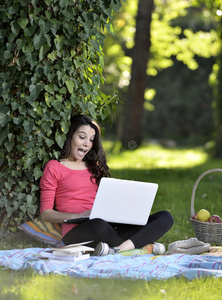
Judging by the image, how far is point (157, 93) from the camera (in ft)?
69.4

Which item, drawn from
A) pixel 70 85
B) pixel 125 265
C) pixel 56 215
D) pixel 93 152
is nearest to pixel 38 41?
pixel 70 85

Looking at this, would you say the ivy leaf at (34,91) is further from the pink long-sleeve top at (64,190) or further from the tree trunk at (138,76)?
the tree trunk at (138,76)

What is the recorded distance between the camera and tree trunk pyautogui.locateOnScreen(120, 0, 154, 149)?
11.8 metres

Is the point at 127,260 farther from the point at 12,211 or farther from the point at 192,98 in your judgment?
the point at 192,98

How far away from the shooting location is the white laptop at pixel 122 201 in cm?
375

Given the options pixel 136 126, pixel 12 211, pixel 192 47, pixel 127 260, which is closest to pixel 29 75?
pixel 12 211

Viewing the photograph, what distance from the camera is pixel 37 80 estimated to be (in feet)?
12.8

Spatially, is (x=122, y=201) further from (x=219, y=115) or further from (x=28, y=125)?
(x=219, y=115)

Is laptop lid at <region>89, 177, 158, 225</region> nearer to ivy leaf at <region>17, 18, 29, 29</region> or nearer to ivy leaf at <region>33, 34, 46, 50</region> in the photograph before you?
ivy leaf at <region>33, 34, 46, 50</region>

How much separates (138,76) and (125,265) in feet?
29.4

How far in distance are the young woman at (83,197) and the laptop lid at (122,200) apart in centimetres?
9

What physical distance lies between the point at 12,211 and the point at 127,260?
105 centimetres

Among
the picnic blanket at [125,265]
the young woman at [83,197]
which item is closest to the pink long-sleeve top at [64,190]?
the young woman at [83,197]

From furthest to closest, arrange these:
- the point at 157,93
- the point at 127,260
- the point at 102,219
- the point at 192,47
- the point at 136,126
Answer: the point at 157,93 → the point at 192,47 → the point at 136,126 → the point at 102,219 → the point at 127,260
